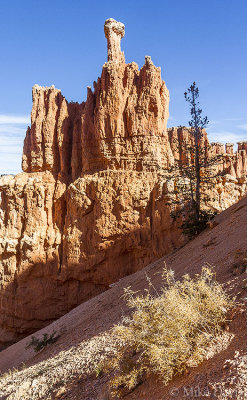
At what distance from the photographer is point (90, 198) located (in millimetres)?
19328

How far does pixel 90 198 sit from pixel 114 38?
35.2ft

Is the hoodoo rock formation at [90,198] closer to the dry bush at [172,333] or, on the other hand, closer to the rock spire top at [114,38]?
the rock spire top at [114,38]

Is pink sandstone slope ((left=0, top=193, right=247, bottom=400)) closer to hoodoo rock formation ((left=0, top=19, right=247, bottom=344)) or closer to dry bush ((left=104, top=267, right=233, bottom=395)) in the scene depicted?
dry bush ((left=104, top=267, right=233, bottom=395))

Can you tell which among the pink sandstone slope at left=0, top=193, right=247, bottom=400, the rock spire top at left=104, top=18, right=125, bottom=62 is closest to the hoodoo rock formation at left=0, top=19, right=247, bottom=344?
the rock spire top at left=104, top=18, right=125, bottom=62

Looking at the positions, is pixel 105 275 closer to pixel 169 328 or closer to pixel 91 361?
pixel 91 361

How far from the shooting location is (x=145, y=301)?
4184 millimetres

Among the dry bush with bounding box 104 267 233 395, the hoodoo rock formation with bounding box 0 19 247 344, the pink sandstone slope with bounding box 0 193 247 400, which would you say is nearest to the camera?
the pink sandstone slope with bounding box 0 193 247 400

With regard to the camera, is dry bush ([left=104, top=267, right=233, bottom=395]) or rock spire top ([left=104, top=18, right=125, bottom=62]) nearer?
dry bush ([left=104, top=267, right=233, bottom=395])

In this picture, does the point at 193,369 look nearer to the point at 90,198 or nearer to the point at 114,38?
the point at 90,198

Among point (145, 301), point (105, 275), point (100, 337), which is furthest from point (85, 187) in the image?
point (145, 301)

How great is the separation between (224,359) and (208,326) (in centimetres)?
41

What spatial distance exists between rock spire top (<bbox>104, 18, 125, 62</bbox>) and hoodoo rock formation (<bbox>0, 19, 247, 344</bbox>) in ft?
0.22

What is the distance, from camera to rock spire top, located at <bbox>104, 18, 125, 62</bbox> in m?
20.1

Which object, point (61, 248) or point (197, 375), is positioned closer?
point (197, 375)
